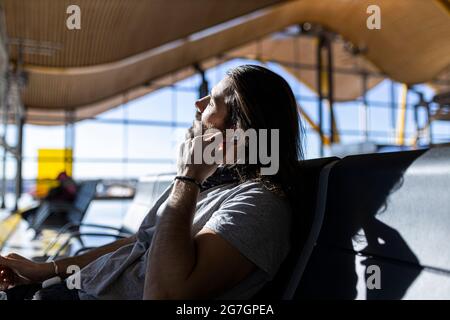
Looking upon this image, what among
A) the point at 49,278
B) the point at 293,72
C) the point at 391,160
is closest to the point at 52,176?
the point at 293,72

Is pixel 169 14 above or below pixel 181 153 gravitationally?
above

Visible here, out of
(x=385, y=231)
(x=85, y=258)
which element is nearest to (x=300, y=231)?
(x=385, y=231)

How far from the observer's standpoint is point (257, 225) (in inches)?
40.4

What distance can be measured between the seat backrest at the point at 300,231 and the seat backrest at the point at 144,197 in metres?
1.26

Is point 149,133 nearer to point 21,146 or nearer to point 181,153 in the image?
point 21,146

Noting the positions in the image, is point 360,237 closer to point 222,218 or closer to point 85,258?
point 222,218

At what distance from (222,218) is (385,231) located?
0.36m

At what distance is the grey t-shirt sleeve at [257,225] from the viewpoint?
984 mm

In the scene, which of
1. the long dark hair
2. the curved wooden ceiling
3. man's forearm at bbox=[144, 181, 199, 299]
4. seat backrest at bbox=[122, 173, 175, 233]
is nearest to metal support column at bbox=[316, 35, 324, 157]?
the curved wooden ceiling

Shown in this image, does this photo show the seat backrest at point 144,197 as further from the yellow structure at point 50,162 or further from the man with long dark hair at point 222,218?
the yellow structure at point 50,162

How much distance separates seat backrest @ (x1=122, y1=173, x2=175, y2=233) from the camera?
2485 mm

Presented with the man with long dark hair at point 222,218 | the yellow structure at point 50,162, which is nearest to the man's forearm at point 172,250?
the man with long dark hair at point 222,218
